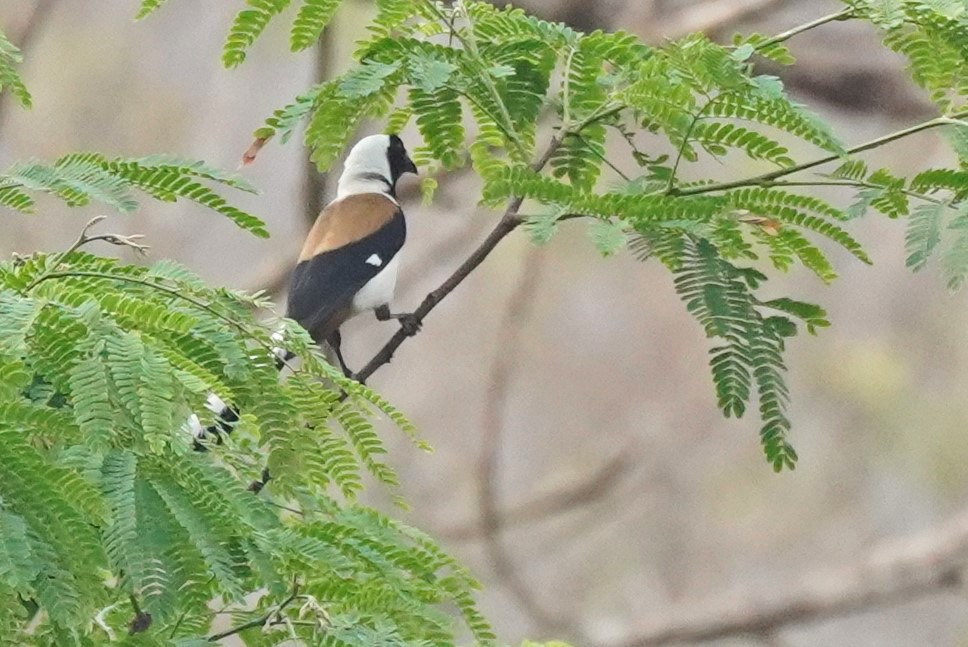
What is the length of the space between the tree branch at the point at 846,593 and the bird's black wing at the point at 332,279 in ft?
11.7

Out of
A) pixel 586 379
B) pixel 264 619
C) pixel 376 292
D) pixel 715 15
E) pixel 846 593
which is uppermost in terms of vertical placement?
pixel 264 619

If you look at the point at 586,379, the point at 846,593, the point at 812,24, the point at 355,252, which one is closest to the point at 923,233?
the point at 812,24

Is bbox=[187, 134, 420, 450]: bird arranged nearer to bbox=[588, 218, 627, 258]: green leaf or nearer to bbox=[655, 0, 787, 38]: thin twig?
bbox=[655, 0, 787, 38]: thin twig

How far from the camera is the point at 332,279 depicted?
4.27 meters

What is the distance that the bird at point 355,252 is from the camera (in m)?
4.21

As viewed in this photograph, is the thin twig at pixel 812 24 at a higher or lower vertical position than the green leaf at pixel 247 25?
higher

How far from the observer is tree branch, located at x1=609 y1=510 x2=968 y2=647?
7.13m

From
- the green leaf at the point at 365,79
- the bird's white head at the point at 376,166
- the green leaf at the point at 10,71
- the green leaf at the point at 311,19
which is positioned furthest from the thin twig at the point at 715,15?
the green leaf at the point at 10,71

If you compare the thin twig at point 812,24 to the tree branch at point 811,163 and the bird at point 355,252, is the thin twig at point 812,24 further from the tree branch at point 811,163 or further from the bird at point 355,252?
the bird at point 355,252

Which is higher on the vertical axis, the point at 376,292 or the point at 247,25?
the point at 247,25

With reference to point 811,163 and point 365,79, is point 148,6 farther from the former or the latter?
point 811,163

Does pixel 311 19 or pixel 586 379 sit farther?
pixel 586 379

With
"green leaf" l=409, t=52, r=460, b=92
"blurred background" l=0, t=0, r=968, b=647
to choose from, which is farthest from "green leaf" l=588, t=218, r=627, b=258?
"blurred background" l=0, t=0, r=968, b=647

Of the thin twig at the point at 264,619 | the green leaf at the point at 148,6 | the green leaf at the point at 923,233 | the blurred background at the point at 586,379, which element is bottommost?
the blurred background at the point at 586,379
